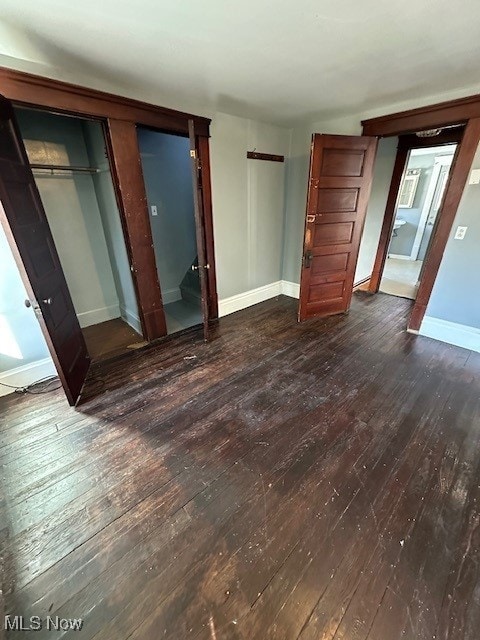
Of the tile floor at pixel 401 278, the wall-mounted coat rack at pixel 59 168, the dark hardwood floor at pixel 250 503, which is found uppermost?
the wall-mounted coat rack at pixel 59 168

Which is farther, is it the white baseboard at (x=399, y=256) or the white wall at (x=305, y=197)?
the white baseboard at (x=399, y=256)

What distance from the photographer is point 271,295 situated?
4.36 metres

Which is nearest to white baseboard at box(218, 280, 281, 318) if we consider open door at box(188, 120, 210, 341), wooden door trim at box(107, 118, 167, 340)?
open door at box(188, 120, 210, 341)

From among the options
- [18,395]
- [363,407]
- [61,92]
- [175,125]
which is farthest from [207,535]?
[175,125]

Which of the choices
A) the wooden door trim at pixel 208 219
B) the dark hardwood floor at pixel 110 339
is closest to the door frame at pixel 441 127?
the wooden door trim at pixel 208 219

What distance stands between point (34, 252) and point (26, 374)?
1.14m

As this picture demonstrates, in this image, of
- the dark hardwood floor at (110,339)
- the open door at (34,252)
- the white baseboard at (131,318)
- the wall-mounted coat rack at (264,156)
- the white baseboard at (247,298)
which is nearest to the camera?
the open door at (34,252)

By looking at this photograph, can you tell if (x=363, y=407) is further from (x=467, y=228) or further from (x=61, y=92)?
(x=61, y=92)

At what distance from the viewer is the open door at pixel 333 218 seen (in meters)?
2.88

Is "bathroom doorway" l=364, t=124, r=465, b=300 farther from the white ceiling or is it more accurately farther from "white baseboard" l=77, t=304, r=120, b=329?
"white baseboard" l=77, t=304, r=120, b=329

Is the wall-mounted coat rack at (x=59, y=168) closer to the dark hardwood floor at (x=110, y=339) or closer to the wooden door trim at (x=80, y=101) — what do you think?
the wooden door trim at (x=80, y=101)

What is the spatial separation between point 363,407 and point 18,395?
9.41ft

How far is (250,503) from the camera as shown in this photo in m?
1.44

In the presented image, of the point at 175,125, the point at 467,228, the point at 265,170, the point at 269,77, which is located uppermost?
the point at 269,77
